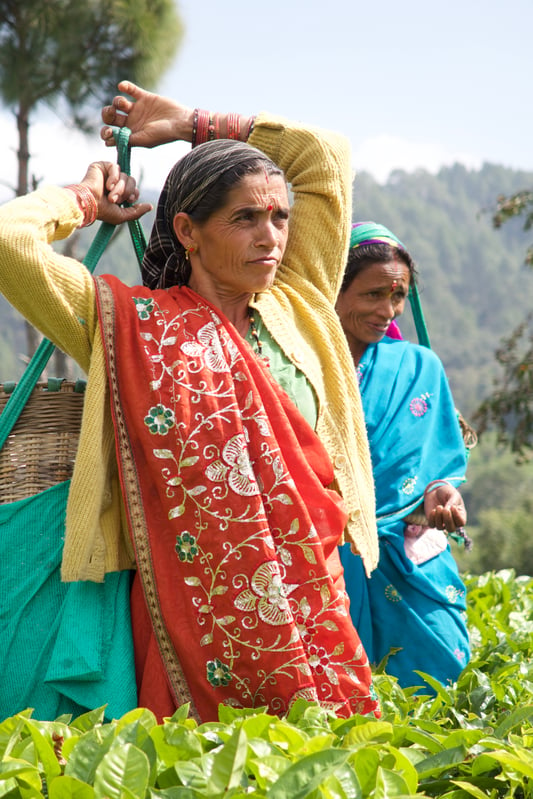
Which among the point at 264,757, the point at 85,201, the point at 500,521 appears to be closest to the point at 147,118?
the point at 85,201

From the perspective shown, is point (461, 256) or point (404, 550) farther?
point (461, 256)

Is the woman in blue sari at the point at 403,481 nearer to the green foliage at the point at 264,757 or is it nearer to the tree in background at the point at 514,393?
the green foliage at the point at 264,757

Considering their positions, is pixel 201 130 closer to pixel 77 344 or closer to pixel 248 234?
pixel 248 234

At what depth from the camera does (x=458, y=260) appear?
123 metres

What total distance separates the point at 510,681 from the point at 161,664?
43.7 inches

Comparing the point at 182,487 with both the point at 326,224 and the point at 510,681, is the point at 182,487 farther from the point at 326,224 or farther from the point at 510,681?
the point at 510,681

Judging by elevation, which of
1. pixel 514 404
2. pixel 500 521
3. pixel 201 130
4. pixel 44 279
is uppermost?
pixel 201 130

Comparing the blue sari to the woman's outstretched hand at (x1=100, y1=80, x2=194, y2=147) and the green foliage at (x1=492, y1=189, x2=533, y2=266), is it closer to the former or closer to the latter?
the woman's outstretched hand at (x1=100, y1=80, x2=194, y2=147)

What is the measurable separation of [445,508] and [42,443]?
130 cm

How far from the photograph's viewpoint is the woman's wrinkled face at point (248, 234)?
8.00ft

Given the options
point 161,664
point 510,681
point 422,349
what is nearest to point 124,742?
point 161,664

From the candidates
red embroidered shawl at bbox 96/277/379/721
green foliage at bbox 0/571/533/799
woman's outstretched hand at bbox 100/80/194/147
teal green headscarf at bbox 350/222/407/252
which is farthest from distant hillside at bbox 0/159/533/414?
green foliage at bbox 0/571/533/799

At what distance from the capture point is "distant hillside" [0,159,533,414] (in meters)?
96.8

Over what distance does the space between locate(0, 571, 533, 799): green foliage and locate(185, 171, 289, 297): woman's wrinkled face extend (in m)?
1.08
